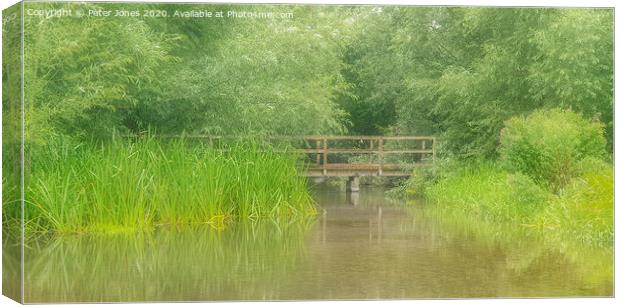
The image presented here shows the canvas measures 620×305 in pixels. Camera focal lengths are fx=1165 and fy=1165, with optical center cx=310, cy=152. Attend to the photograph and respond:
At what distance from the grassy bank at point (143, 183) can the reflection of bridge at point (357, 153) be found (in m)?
0.14

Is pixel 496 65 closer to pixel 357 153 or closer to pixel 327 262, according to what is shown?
pixel 357 153

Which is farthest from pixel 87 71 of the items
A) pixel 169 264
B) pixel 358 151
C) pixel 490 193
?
pixel 490 193

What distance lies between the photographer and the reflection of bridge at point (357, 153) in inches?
404

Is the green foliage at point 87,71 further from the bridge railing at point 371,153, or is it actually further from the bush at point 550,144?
the bush at point 550,144

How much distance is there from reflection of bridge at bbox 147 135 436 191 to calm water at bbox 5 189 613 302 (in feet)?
0.87

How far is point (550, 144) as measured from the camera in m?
11.1

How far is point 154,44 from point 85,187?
1.40 m

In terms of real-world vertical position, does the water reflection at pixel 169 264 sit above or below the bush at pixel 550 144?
below

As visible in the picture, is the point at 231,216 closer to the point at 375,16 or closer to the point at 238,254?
the point at 238,254

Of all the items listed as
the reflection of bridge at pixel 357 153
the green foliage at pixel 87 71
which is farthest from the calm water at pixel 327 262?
the green foliage at pixel 87 71

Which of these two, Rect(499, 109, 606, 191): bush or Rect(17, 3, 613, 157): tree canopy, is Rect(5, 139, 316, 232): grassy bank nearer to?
Rect(17, 3, 613, 157): tree canopy

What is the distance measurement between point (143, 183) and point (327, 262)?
1720 millimetres

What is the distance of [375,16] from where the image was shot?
10.1 m

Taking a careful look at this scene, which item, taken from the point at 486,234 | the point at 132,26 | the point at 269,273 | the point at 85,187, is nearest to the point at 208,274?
the point at 269,273
